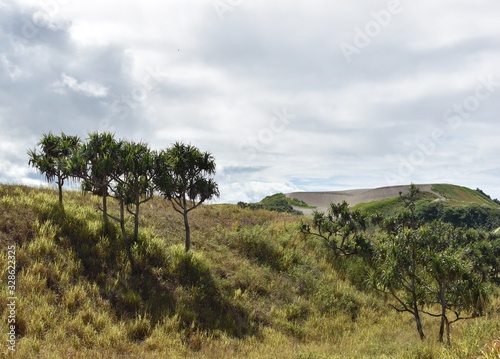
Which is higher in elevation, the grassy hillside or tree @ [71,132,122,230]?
tree @ [71,132,122,230]

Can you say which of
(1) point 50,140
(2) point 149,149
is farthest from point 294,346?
(1) point 50,140

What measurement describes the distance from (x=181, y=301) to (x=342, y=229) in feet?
73.7

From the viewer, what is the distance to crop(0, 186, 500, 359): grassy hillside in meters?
12.9

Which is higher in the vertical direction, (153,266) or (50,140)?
(50,140)

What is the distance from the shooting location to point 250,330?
17.2 metres

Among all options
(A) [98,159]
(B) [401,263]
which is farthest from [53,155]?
(B) [401,263]

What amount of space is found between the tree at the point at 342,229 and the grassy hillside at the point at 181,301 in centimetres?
398

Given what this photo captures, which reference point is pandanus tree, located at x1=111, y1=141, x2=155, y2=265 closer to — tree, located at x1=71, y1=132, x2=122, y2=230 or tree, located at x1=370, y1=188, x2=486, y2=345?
tree, located at x1=71, y1=132, x2=122, y2=230

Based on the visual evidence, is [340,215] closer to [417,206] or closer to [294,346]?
[294,346]

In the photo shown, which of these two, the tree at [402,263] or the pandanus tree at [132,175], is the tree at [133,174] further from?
the tree at [402,263]

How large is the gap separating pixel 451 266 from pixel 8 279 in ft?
68.0

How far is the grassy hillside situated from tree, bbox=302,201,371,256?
398 cm

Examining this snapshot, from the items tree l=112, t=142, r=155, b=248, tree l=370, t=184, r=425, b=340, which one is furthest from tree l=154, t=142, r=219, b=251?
tree l=370, t=184, r=425, b=340

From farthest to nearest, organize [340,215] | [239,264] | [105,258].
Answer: [340,215] → [239,264] → [105,258]
